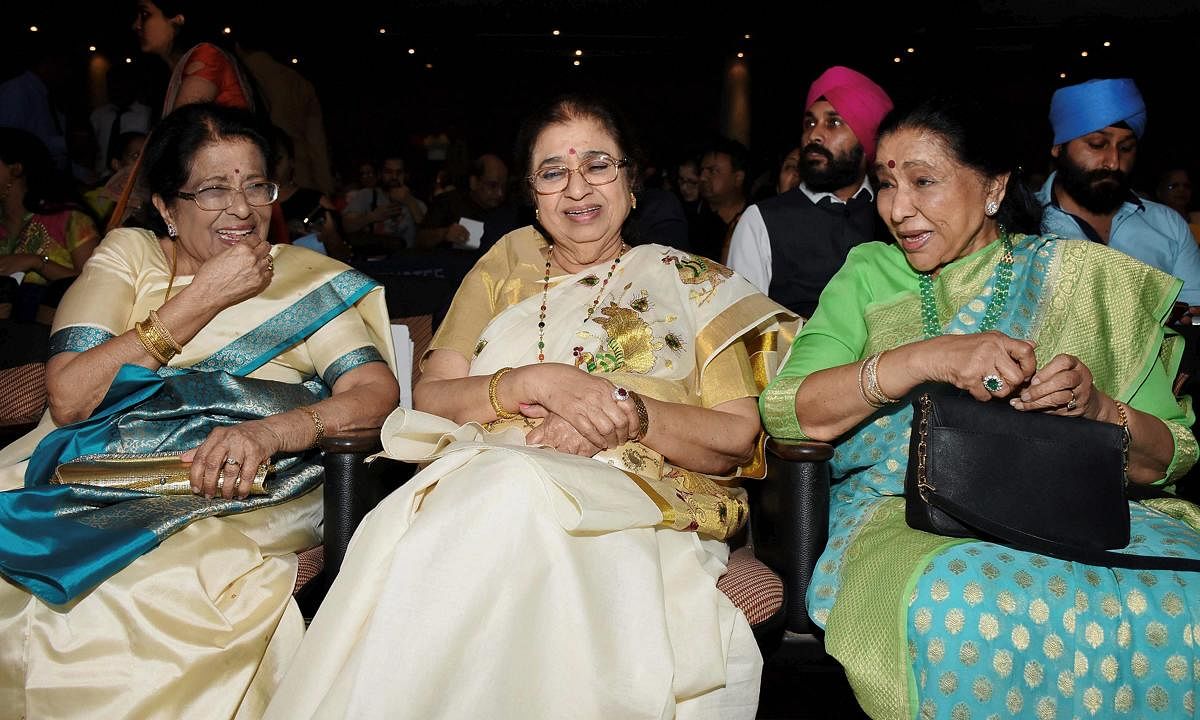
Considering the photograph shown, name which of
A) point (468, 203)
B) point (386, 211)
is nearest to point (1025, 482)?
point (386, 211)

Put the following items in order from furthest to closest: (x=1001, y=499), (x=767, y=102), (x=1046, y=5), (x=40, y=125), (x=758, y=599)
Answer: (x=767, y=102)
(x=1046, y=5)
(x=40, y=125)
(x=758, y=599)
(x=1001, y=499)

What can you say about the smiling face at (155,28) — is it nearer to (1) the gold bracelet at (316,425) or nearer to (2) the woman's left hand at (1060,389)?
(1) the gold bracelet at (316,425)

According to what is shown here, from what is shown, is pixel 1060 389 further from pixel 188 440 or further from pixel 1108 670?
pixel 188 440

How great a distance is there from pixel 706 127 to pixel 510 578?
1406 cm

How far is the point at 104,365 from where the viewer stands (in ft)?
8.07

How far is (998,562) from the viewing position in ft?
6.63

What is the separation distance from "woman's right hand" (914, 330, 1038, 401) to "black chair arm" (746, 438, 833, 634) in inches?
11.5

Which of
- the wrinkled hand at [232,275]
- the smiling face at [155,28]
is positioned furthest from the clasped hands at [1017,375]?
the smiling face at [155,28]

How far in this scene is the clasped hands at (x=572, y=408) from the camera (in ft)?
7.53

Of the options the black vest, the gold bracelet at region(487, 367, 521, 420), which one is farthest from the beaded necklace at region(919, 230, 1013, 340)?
the black vest

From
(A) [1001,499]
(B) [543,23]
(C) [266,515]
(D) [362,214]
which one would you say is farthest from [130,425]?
(B) [543,23]

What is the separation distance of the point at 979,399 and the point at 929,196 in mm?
528

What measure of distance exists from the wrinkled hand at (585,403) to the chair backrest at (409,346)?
954mm

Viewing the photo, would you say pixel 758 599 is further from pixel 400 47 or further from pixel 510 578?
pixel 400 47
